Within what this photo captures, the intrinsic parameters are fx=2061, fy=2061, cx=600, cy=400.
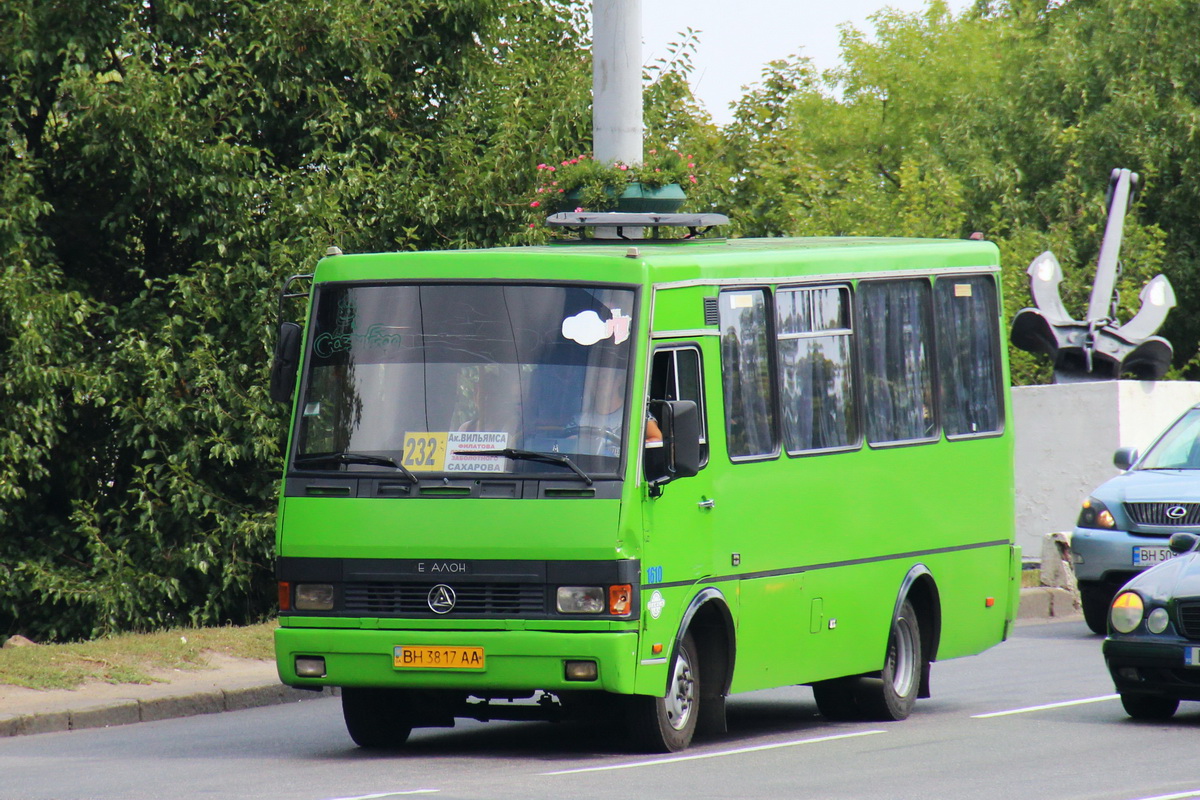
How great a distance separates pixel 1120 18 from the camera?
4044cm

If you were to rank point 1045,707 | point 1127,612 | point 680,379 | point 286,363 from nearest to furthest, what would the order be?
point 680,379 < point 286,363 < point 1127,612 < point 1045,707

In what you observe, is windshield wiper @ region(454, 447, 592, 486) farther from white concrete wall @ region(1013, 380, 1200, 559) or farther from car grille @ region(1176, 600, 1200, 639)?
white concrete wall @ region(1013, 380, 1200, 559)

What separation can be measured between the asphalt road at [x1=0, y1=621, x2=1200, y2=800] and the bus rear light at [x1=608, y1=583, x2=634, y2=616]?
2.57ft

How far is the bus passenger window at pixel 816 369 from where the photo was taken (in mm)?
11953

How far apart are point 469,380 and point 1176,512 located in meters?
8.64

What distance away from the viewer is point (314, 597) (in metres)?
10.8

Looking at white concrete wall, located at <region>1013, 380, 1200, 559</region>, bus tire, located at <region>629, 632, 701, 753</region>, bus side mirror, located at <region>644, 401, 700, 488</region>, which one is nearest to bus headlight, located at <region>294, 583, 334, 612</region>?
bus tire, located at <region>629, 632, 701, 753</region>

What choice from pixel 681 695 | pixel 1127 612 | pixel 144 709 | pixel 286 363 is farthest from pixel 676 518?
pixel 144 709

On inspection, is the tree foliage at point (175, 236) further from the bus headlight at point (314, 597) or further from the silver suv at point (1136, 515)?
the bus headlight at point (314, 597)

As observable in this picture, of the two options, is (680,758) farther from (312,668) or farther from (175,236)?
(175,236)

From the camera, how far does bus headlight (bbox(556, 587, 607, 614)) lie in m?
10.3

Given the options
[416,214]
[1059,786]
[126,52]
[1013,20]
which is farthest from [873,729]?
[1013,20]

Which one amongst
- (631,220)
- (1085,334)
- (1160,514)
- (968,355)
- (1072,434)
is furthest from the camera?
(1085,334)

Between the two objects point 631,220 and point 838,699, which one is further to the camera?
point 631,220
